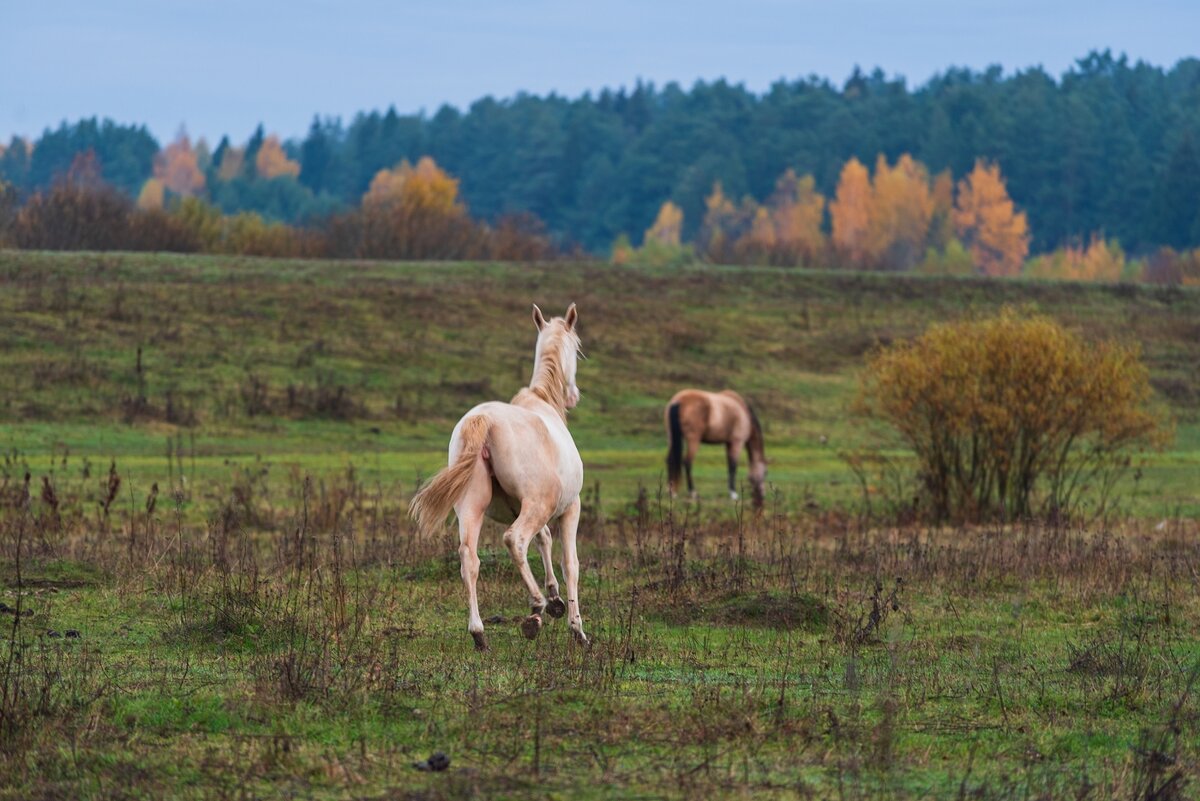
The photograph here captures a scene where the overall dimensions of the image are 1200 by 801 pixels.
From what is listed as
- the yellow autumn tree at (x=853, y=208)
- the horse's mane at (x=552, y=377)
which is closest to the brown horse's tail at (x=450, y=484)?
the horse's mane at (x=552, y=377)

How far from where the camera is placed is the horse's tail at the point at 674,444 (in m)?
28.8

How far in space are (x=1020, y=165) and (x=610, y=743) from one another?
578ft

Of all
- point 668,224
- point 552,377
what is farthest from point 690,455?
point 668,224

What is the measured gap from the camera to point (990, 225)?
157875 millimetres

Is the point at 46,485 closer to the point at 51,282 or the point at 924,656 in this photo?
the point at 924,656

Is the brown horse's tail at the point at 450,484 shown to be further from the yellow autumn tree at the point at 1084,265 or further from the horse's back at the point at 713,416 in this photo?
the yellow autumn tree at the point at 1084,265

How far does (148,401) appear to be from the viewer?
1500 inches

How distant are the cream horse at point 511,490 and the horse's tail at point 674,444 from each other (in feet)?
52.9

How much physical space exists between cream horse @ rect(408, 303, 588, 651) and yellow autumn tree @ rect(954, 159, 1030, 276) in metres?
150

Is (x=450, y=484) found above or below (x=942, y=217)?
below

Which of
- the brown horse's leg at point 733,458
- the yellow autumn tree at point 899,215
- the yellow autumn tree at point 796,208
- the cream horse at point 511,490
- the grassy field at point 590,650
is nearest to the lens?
the grassy field at point 590,650

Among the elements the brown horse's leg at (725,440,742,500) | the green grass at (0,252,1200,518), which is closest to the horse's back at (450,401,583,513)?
the green grass at (0,252,1200,518)

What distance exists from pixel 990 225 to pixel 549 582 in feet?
499

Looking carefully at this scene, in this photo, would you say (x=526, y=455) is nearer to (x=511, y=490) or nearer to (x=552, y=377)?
(x=511, y=490)
